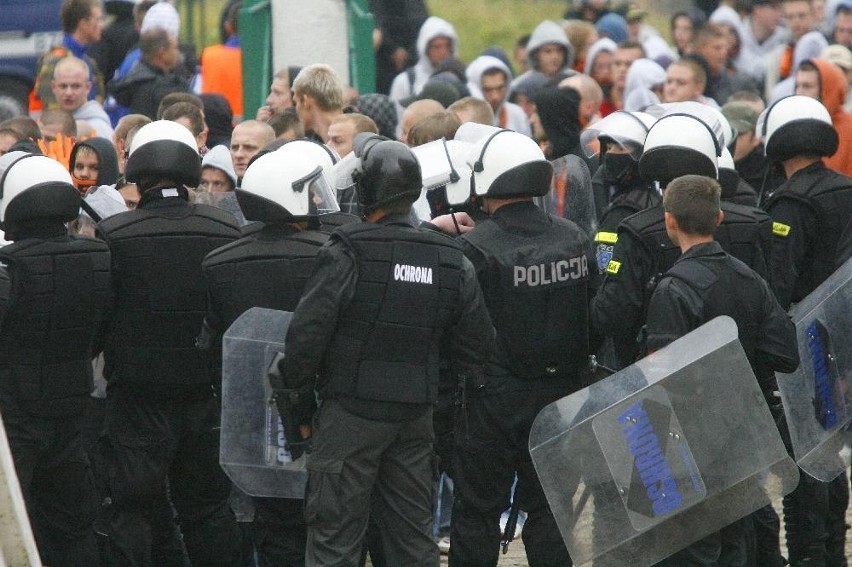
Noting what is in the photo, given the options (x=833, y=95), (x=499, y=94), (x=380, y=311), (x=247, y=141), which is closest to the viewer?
(x=380, y=311)

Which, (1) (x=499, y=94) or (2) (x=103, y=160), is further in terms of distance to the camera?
(1) (x=499, y=94)

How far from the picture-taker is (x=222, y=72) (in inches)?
Result: 498

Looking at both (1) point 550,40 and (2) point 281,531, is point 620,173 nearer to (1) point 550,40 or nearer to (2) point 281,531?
(2) point 281,531

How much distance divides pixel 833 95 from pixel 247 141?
404 centimetres

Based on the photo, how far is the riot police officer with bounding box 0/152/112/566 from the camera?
634 cm

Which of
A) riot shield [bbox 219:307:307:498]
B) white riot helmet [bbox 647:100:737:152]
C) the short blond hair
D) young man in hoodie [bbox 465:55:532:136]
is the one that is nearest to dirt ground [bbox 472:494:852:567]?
riot shield [bbox 219:307:307:498]

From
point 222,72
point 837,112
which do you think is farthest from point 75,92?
point 837,112

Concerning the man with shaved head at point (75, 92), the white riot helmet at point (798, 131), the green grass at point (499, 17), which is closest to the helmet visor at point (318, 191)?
the white riot helmet at point (798, 131)

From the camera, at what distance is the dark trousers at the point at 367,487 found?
590cm

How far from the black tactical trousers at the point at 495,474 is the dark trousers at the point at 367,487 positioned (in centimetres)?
51

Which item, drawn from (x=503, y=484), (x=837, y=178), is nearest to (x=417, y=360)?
(x=503, y=484)

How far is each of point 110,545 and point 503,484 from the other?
1671mm

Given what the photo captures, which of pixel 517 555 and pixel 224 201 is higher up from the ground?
pixel 224 201

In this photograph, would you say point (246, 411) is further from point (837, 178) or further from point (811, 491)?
point (837, 178)
